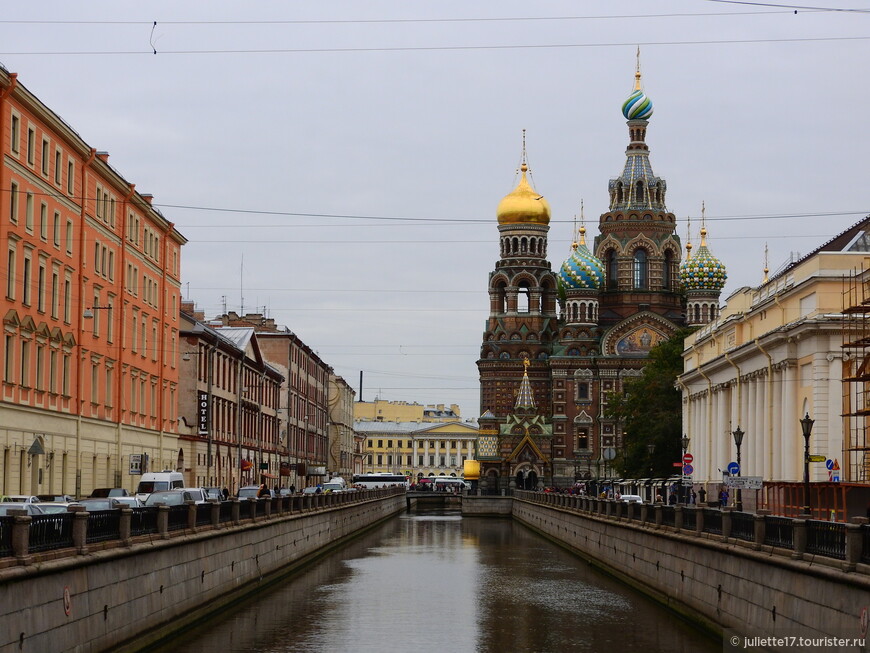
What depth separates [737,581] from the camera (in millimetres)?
28156

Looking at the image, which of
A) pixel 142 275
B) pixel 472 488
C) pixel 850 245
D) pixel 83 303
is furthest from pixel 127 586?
pixel 472 488

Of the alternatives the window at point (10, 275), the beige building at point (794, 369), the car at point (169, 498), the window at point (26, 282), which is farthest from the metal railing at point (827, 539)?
the window at point (26, 282)

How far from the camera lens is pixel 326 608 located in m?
36.7

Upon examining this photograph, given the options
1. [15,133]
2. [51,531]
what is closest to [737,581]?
[51,531]

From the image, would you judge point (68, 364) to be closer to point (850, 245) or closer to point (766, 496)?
point (766, 496)

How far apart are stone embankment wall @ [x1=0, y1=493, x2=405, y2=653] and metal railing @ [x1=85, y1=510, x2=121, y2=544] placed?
0.33m

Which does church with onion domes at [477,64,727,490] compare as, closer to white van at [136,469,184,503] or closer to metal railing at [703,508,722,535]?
white van at [136,469,184,503]

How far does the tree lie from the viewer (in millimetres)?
89875

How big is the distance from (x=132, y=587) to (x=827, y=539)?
12.4 metres

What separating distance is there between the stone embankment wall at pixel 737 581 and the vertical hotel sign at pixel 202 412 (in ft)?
93.3

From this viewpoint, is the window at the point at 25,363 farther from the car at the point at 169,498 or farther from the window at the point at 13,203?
the car at the point at 169,498

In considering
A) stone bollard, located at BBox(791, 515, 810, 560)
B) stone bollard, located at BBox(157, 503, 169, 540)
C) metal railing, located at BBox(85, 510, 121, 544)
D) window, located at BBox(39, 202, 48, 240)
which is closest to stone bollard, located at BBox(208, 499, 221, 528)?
stone bollard, located at BBox(157, 503, 169, 540)

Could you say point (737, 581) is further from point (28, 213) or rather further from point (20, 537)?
point (28, 213)

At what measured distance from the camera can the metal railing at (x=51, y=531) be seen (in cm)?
2136
